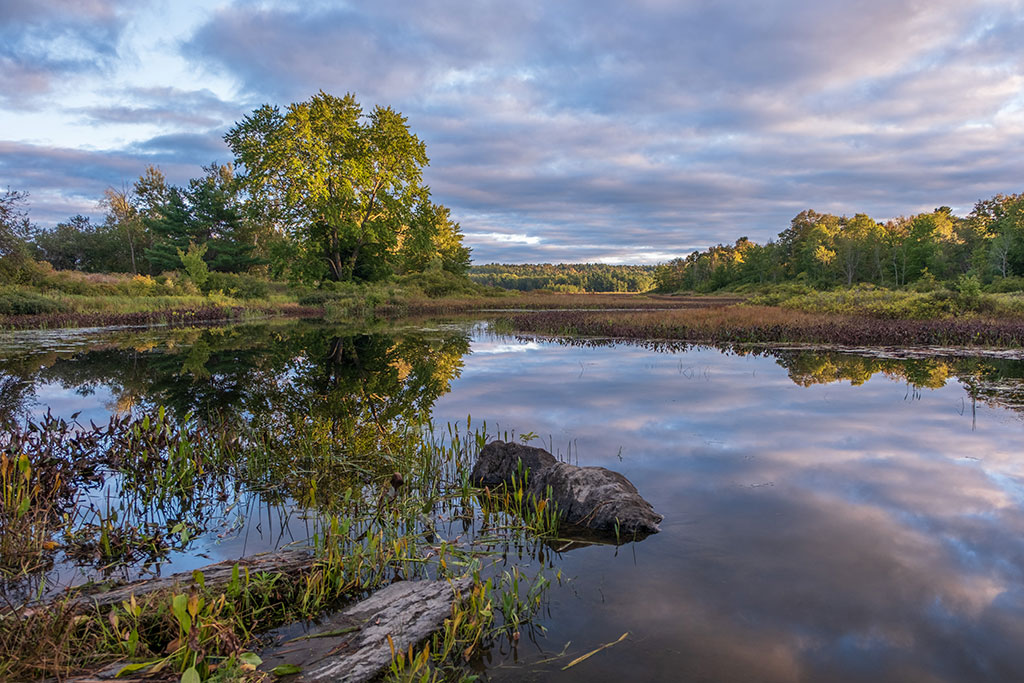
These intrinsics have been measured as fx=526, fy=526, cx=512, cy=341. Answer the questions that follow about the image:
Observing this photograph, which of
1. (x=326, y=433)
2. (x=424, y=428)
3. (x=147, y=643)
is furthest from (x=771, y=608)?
(x=326, y=433)

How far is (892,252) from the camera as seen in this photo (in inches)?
3113

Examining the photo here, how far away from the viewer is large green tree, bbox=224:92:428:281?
1543 inches

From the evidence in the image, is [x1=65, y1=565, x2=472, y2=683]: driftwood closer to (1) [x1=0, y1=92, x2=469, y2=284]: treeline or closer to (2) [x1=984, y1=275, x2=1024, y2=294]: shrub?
(1) [x1=0, y1=92, x2=469, y2=284]: treeline

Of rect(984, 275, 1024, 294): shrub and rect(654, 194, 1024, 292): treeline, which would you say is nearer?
rect(984, 275, 1024, 294): shrub

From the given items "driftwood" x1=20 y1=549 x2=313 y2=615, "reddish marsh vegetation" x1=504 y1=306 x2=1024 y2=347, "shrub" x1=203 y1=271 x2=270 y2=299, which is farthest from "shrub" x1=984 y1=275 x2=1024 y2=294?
"shrub" x1=203 y1=271 x2=270 y2=299

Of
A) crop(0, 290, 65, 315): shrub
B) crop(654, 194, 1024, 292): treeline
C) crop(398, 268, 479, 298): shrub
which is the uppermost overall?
crop(654, 194, 1024, 292): treeline

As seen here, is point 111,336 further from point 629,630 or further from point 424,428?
point 629,630

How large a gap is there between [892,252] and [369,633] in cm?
9672

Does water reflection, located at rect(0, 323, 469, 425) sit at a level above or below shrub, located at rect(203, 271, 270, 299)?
below

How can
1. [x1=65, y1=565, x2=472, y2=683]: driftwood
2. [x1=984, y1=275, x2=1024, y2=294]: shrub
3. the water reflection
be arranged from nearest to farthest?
[x1=65, y1=565, x2=472, y2=683]: driftwood → the water reflection → [x1=984, y1=275, x2=1024, y2=294]: shrub

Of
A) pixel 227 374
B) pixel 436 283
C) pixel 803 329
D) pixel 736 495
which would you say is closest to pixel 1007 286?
pixel 803 329

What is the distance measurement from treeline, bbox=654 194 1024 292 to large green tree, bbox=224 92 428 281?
1969 inches

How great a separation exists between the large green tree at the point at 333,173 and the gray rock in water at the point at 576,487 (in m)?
36.7

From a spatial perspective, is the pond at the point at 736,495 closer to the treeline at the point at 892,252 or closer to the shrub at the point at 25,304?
the shrub at the point at 25,304
